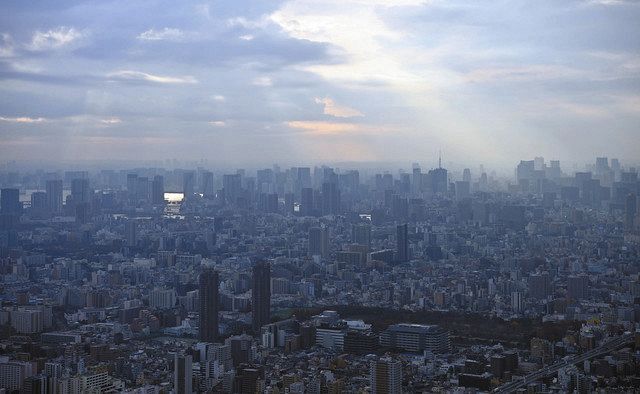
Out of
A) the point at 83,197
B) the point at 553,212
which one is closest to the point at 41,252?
the point at 83,197

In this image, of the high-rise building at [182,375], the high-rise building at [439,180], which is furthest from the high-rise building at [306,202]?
the high-rise building at [182,375]

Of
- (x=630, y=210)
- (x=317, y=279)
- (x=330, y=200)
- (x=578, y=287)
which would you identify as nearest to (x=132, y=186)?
(x=330, y=200)

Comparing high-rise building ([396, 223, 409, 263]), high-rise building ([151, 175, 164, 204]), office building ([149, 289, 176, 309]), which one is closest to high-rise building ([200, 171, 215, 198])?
high-rise building ([151, 175, 164, 204])

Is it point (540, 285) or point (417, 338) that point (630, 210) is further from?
point (417, 338)

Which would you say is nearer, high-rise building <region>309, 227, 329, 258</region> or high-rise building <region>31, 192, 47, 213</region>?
high-rise building <region>31, 192, 47, 213</region>

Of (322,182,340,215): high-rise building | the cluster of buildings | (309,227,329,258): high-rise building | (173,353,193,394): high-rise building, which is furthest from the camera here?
(322,182,340,215): high-rise building

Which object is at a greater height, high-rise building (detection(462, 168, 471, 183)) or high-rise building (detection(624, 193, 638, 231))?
high-rise building (detection(462, 168, 471, 183))

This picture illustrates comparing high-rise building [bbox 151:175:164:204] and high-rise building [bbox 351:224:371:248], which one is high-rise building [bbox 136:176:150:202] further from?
high-rise building [bbox 351:224:371:248]
